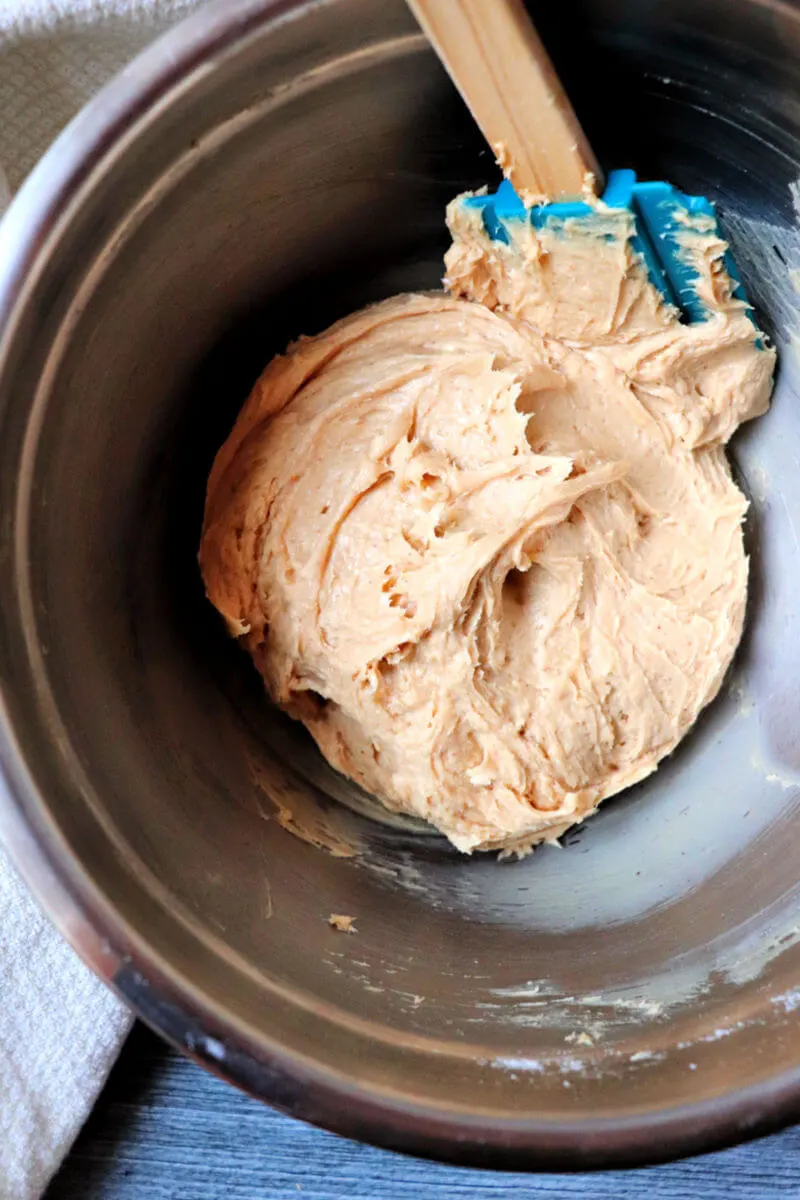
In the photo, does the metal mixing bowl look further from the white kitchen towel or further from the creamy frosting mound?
the white kitchen towel

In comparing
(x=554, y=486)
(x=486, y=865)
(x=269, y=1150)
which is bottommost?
(x=269, y=1150)

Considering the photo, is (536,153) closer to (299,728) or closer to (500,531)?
(500,531)

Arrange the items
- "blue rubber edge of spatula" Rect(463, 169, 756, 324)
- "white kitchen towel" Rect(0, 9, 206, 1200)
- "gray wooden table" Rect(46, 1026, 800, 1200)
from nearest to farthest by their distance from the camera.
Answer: "blue rubber edge of spatula" Rect(463, 169, 756, 324) → "white kitchen towel" Rect(0, 9, 206, 1200) → "gray wooden table" Rect(46, 1026, 800, 1200)

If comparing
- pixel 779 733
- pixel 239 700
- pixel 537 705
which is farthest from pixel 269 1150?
pixel 779 733

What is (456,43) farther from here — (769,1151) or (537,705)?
(769,1151)

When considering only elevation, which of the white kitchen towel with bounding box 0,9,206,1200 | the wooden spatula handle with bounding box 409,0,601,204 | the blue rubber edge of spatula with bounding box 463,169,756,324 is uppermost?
the wooden spatula handle with bounding box 409,0,601,204

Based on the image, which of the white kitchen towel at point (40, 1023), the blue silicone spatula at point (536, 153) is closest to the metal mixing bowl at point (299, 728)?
the blue silicone spatula at point (536, 153)

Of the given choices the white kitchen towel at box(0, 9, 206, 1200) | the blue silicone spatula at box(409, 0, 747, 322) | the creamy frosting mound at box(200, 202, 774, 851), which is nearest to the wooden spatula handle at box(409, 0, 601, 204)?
the blue silicone spatula at box(409, 0, 747, 322)
